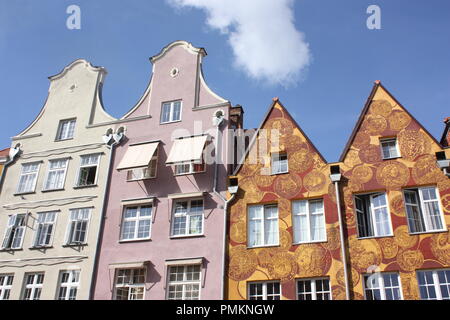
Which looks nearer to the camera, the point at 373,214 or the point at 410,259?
the point at 410,259

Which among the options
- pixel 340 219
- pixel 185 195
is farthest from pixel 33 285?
pixel 340 219

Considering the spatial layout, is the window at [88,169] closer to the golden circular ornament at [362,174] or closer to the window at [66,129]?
the window at [66,129]

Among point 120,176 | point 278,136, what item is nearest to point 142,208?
A: point 120,176

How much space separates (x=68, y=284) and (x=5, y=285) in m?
3.78

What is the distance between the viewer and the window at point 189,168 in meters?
23.9

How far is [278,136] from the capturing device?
23.6 m

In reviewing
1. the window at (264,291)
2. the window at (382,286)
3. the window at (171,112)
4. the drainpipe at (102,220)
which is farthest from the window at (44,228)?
the window at (382,286)

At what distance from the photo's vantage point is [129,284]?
73.3 feet

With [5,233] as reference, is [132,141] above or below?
above

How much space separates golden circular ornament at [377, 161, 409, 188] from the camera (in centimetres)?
2033

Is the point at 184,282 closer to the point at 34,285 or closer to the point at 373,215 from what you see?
the point at 34,285

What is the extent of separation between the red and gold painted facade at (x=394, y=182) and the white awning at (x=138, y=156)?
9522mm
